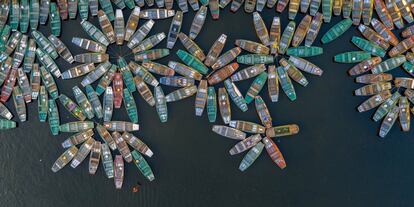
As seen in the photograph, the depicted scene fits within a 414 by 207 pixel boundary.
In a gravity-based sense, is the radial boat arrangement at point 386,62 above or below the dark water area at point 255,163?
above

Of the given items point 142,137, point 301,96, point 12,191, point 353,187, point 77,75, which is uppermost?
point 77,75

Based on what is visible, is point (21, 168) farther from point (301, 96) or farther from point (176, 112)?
point (301, 96)

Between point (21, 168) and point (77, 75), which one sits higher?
point (77, 75)

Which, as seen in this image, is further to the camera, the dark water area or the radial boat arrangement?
the dark water area

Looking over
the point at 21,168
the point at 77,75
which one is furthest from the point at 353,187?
the point at 21,168

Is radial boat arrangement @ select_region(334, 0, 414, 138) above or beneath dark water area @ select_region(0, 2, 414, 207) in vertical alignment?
above

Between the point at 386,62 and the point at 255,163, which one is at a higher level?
the point at 386,62

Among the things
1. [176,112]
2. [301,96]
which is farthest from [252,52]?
[176,112]

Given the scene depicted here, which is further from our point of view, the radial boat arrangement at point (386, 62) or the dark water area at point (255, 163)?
the dark water area at point (255, 163)
